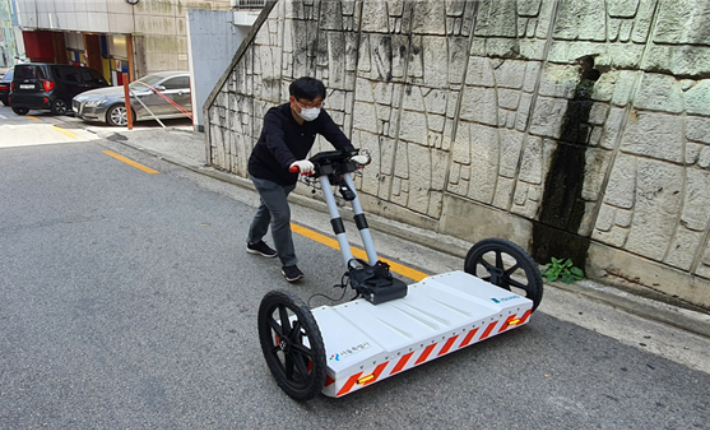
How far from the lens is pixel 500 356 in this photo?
3256 millimetres

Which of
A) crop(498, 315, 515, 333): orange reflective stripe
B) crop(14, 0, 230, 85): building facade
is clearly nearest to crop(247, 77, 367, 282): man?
crop(498, 315, 515, 333): orange reflective stripe

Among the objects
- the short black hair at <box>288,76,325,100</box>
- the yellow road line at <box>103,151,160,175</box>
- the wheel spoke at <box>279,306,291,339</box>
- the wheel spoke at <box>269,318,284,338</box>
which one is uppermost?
the short black hair at <box>288,76,325,100</box>

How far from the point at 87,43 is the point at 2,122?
33.1ft

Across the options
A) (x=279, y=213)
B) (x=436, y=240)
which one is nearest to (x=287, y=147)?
(x=279, y=213)

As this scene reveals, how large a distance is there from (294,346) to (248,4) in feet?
Answer: 36.0

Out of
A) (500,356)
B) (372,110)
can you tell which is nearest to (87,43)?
(372,110)

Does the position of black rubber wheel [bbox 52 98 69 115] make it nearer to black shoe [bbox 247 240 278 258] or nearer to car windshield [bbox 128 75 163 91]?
car windshield [bbox 128 75 163 91]

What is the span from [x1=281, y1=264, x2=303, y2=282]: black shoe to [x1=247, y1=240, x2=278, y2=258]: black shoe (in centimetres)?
55

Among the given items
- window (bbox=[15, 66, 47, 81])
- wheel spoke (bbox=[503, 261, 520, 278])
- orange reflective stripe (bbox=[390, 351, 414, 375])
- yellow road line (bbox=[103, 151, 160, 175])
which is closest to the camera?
orange reflective stripe (bbox=[390, 351, 414, 375])

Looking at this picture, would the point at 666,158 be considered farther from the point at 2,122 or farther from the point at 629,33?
the point at 2,122

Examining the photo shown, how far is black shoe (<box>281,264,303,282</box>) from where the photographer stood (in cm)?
437

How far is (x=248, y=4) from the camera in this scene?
38.6ft

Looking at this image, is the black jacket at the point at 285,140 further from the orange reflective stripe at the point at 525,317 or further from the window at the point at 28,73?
the window at the point at 28,73

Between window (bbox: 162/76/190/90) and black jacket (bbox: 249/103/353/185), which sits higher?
black jacket (bbox: 249/103/353/185)
